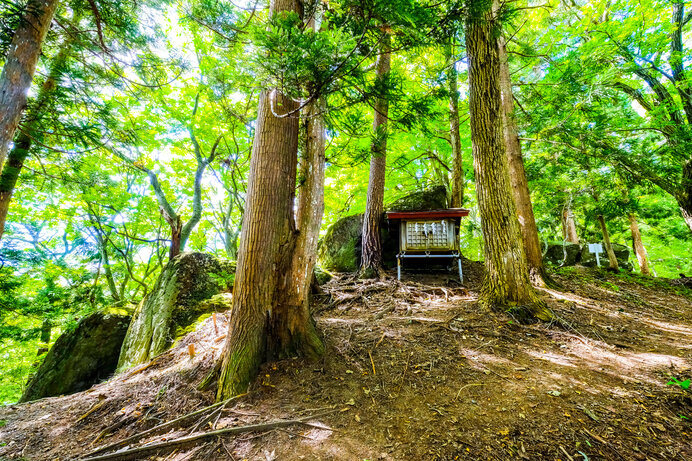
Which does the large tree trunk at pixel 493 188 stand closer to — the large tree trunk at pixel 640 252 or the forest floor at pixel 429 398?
the forest floor at pixel 429 398

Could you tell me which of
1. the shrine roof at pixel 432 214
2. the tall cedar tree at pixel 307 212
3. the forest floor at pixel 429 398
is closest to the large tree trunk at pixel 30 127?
the forest floor at pixel 429 398

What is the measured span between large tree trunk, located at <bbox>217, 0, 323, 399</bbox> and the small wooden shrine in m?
3.77

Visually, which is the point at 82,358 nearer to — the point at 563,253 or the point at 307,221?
the point at 307,221

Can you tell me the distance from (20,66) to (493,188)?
6.80 meters

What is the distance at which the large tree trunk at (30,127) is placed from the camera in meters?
4.02

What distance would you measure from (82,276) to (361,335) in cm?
1208

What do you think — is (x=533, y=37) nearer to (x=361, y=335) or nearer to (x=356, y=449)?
(x=361, y=335)

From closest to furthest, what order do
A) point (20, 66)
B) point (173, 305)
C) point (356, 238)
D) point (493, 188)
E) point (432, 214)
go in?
point (20, 66) < point (493, 188) < point (173, 305) < point (432, 214) < point (356, 238)

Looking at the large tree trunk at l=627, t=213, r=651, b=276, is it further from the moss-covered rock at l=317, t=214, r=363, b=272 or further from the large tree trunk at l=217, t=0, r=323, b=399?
the large tree trunk at l=217, t=0, r=323, b=399

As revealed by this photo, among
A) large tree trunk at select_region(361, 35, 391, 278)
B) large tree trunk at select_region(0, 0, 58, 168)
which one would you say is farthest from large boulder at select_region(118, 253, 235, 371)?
large tree trunk at select_region(361, 35, 391, 278)

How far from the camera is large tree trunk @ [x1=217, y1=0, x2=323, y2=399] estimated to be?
279 centimetres

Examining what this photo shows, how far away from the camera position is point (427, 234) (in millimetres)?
6391

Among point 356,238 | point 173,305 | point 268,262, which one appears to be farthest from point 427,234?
point 173,305

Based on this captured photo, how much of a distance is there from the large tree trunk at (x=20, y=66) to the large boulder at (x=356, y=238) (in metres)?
6.14
